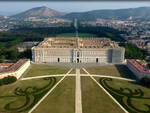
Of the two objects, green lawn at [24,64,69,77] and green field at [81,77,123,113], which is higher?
green lawn at [24,64,69,77]

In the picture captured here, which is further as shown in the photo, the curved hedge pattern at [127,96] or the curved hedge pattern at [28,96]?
the curved hedge pattern at [127,96]

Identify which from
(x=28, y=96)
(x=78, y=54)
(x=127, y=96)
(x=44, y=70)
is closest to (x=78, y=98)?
(x=127, y=96)

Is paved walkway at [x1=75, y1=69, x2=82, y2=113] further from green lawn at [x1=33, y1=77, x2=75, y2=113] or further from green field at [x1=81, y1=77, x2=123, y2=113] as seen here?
green field at [x1=81, y1=77, x2=123, y2=113]

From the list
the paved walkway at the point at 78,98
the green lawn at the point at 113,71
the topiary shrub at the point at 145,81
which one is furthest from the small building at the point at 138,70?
the paved walkway at the point at 78,98

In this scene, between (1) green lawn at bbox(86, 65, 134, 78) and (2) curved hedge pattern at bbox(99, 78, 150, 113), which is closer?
(2) curved hedge pattern at bbox(99, 78, 150, 113)

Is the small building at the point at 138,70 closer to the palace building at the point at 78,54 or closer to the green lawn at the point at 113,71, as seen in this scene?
the green lawn at the point at 113,71

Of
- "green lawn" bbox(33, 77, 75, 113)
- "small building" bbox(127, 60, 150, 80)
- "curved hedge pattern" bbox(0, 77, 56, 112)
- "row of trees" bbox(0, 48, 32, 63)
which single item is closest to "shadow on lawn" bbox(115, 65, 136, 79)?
"small building" bbox(127, 60, 150, 80)

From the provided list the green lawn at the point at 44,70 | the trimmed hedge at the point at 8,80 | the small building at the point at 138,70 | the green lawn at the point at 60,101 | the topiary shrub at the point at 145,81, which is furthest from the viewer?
the green lawn at the point at 44,70
